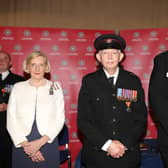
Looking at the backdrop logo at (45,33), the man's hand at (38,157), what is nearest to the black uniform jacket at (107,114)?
the man's hand at (38,157)

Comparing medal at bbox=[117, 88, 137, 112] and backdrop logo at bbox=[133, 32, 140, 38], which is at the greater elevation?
backdrop logo at bbox=[133, 32, 140, 38]

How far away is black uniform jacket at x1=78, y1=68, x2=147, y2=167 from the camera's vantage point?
2.13 m

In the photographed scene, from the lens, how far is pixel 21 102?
2.44m

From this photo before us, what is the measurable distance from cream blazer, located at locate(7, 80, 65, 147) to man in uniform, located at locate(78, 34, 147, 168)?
0.32m

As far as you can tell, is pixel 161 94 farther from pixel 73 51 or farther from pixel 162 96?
pixel 73 51

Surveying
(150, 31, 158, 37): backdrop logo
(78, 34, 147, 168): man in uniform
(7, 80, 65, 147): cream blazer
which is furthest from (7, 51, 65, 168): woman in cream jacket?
(150, 31, 158, 37): backdrop logo

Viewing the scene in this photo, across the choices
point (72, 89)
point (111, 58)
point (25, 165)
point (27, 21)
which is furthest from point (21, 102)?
point (27, 21)

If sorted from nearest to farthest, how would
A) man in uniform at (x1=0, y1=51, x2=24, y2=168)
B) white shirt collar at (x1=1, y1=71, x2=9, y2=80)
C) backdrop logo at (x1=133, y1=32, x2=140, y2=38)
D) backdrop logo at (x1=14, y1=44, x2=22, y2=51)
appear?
1. man in uniform at (x1=0, y1=51, x2=24, y2=168)
2. white shirt collar at (x1=1, y1=71, x2=9, y2=80)
3. backdrop logo at (x1=14, y1=44, x2=22, y2=51)
4. backdrop logo at (x1=133, y1=32, x2=140, y2=38)

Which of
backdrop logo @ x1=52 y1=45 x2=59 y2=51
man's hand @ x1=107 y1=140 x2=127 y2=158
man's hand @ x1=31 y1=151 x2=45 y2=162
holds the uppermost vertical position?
backdrop logo @ x1=52 y1=45 x2=59 y2=51

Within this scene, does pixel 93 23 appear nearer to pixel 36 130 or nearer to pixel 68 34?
pixel 68 34

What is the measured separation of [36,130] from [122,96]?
2.69ft

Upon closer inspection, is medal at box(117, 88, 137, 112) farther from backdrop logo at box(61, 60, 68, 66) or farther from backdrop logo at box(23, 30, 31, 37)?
backdrop logo at box(23, 30, 31, 37)

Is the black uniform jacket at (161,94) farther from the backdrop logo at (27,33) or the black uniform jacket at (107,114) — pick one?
the backdrop logo at (27,33)

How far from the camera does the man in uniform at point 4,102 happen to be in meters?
3.29
